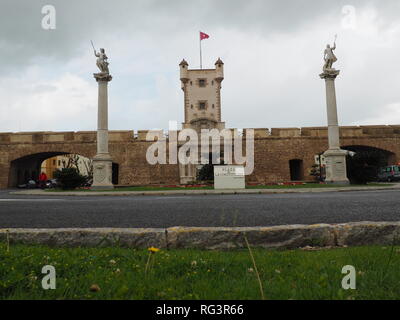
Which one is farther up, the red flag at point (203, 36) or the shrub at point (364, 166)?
the red flag at point (203, 36)

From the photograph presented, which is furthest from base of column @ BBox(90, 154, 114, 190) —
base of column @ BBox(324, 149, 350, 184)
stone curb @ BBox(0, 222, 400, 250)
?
stone curb @ BBox(0, 222, 400, 250)

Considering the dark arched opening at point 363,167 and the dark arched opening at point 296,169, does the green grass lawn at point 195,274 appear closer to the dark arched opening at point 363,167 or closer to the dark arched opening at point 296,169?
the dark arched opening at point 363,167

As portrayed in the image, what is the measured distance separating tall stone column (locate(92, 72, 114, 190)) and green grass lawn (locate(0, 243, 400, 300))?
655 inches

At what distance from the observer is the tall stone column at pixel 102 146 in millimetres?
18641

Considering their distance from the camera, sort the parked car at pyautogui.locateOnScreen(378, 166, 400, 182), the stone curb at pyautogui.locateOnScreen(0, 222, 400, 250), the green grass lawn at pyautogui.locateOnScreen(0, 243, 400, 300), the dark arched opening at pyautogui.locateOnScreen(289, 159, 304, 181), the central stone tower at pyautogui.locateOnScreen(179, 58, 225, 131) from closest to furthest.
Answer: the green grass lawn at pyautogui.locateOnScreen(0, 243, 400, 300), the stone curb at pyautogui.locateOnScreen(0, 222, 400, 250), the parked car at pyautogui.locateOnScreen(378, 166, 400, 182), the dark arched opening at pyautogui.locateOnScreen(289, 159, 304, 181), the central stone tower at pyautogui.locateOnScreen(179, 58, 225, 131)

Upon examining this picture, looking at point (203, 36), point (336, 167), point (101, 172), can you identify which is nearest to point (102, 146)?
point (101, 172)

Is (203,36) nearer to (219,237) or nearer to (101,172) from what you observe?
(101,172)

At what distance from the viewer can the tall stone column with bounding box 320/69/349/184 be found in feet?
62.4

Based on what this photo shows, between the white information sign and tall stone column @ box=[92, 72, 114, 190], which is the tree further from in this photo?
tall stone column @ box=[92, 72, 114, 190]

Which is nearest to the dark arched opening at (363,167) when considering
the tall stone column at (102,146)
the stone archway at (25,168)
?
the tall stone column at (102,146)

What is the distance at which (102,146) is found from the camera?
19328mm

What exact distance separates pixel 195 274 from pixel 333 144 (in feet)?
66.0

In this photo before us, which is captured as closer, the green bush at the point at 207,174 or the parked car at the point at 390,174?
the green bush at the point at 207,174

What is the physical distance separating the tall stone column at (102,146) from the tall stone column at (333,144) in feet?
47.8
